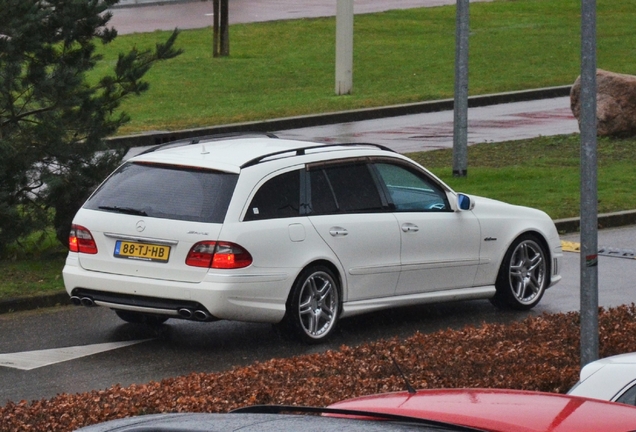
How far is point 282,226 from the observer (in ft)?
32.4

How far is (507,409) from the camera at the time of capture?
416cm

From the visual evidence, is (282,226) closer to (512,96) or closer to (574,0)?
(512,96)

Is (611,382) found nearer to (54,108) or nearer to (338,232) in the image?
(338,232)

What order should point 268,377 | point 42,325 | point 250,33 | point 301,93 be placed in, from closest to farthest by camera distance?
point 268,377 → point 42,325 → point 301,93 → point 250,33

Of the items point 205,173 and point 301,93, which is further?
point 301,93

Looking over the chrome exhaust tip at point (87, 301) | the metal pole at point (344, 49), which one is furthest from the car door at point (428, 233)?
the metal pole at point (344, 49)

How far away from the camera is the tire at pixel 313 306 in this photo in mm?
9938

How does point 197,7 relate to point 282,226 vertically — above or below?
above

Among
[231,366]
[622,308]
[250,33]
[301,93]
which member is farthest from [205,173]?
[250,33]

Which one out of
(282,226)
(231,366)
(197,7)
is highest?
(197,7)

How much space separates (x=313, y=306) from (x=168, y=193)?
1.36 metres

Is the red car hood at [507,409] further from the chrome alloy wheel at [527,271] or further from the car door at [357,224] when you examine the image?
the chrome alloy wheel at [527,271]

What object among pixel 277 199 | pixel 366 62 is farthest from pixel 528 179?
pixel 366 62

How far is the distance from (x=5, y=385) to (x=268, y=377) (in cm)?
203
